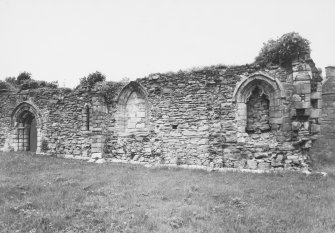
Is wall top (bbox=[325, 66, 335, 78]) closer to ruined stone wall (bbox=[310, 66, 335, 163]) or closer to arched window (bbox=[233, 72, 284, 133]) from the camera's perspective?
ruined stone wall (bbox=[310, 66, 335, 163])

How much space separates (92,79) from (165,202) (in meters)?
8.93

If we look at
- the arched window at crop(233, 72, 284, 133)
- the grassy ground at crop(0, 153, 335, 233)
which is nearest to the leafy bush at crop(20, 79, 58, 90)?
the grassy ground at crop(0, 153, 335, 233)

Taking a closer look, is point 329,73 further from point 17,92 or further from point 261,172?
point 17,92

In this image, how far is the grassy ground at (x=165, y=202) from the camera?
15.1ft

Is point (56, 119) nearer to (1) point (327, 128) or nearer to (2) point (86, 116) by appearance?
(2) point (86, 116)

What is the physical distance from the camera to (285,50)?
936 cm

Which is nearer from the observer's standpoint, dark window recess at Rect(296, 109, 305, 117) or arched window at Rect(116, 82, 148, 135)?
dark window recess at Rect(296, 109, 305, 117)

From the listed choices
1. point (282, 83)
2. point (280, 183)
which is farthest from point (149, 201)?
point (282, 83)

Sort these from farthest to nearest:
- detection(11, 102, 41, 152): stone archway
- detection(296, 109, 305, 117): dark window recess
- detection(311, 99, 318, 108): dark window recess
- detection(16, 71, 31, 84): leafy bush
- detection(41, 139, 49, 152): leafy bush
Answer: detection(16, 71, 31, 84): leafy bush
detection(11, 102, 41, 152): stone archway
detection(41, 139, 49, 152): leafy bush
detection(311, 99, 318, 108): dark window recess
detection(296, 109, 305, 117): dark window recess

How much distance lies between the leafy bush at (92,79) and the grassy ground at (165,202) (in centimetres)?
554

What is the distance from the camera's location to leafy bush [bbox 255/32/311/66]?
9.29 m

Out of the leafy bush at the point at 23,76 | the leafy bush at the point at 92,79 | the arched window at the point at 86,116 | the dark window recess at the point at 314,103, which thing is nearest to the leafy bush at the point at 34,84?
the leafy bush at the point at 23,76

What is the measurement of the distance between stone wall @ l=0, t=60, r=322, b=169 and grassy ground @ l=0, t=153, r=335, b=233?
57.2 inches

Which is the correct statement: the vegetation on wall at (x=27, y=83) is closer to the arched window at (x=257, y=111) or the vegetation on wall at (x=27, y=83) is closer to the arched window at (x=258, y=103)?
the arched window at (x=258, y=103)
